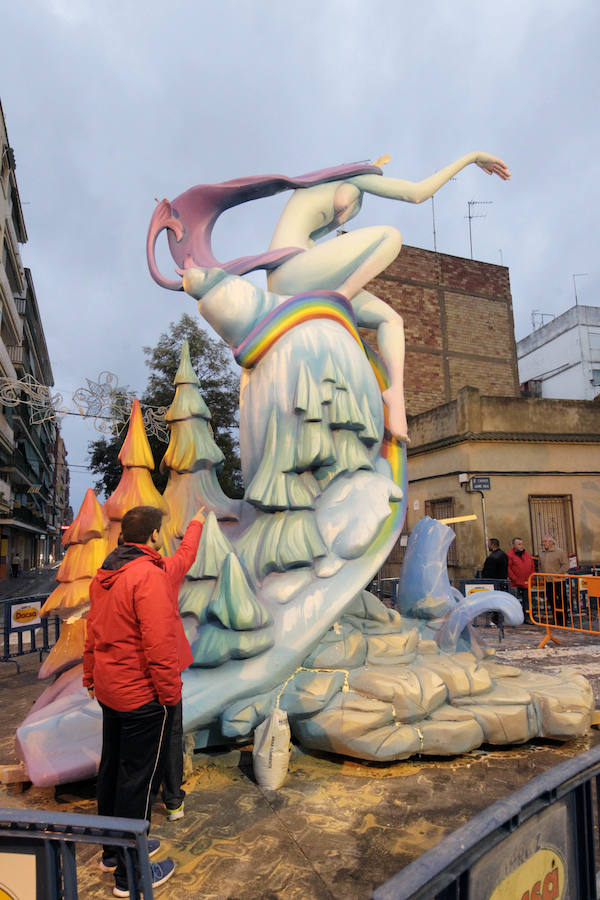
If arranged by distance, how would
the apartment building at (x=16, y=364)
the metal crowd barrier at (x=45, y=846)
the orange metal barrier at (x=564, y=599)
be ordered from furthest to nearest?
→ 1. the apartment building at (x=16, y=364)
2. the orange metal barrier at (x=564, y=599)
3. the metal crowd barrier at (x=45, y=846)

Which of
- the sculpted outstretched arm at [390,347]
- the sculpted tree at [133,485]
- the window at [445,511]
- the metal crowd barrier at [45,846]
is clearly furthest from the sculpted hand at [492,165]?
the window at [445,511]

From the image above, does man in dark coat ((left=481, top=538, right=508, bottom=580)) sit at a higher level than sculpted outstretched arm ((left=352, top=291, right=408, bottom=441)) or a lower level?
lower

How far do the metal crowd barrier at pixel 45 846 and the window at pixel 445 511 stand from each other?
1152cm

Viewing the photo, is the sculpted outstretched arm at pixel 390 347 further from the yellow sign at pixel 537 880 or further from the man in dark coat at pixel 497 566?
the man in dark coat at pixel 497 566

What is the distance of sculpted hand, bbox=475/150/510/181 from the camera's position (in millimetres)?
5316

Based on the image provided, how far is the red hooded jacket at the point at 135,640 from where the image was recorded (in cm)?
223

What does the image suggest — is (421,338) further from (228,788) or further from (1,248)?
(228,788)

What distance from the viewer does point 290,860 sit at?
98.3 inches

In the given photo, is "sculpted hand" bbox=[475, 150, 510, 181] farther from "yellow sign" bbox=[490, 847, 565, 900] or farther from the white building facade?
the white building facade

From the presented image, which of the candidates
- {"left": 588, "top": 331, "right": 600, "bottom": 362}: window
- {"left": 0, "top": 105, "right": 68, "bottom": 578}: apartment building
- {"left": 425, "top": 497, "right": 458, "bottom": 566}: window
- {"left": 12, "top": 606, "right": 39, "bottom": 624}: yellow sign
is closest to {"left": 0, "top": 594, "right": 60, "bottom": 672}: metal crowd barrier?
{"left": 12, "top": 606, "right": 39, "bottom": 624}: yellow sign

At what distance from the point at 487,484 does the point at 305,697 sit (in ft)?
30.3

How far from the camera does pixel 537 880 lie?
1.59m

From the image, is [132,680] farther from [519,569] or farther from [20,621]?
[519,569]

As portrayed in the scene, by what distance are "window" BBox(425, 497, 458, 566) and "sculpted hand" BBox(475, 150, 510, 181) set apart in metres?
8.18
